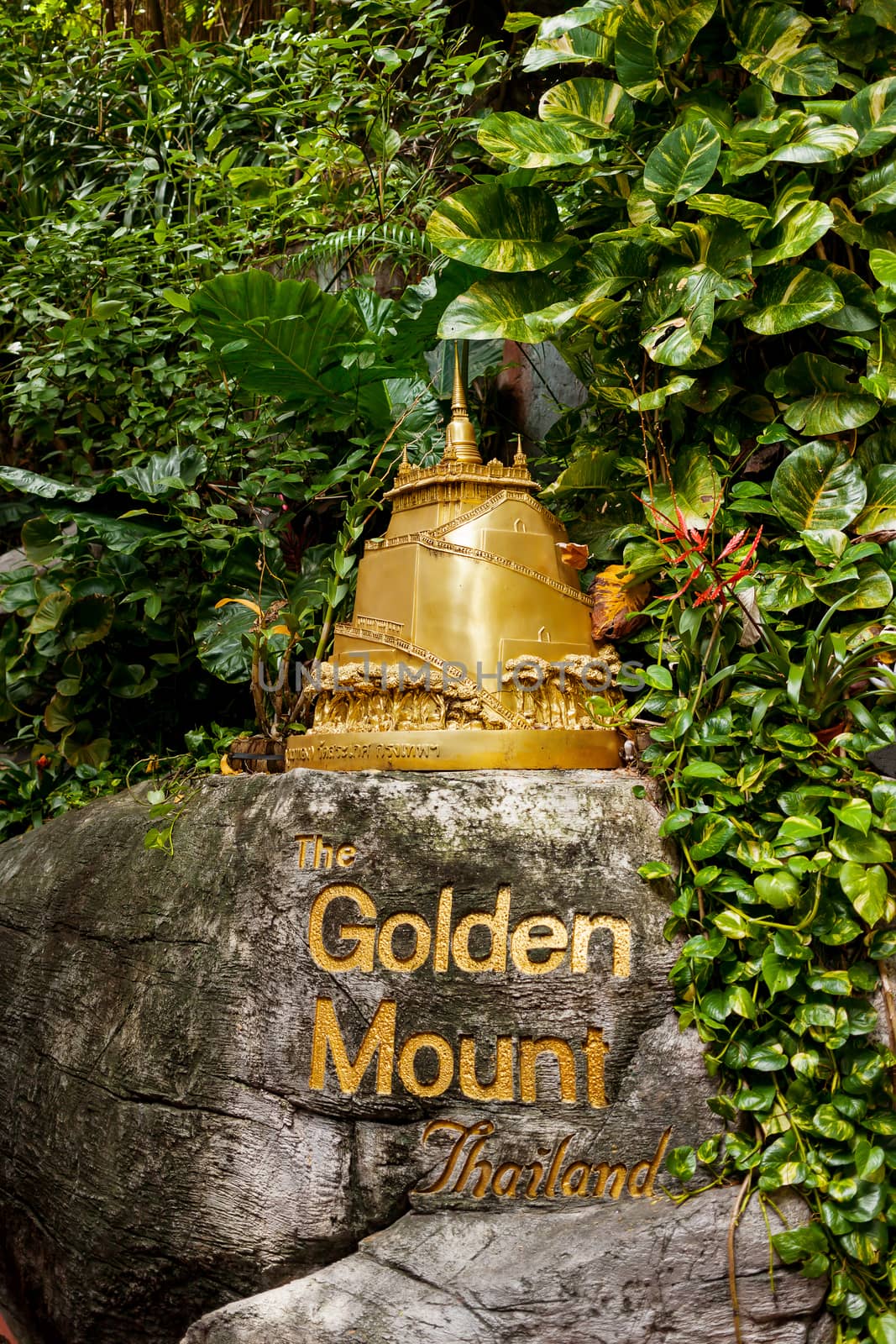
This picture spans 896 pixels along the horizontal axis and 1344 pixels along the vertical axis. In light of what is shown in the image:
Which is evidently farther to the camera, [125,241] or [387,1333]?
[125,241]

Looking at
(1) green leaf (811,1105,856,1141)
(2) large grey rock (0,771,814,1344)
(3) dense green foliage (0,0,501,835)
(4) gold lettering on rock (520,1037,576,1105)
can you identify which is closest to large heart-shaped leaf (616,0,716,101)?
(3) dense green foliage (0,0,501,835)

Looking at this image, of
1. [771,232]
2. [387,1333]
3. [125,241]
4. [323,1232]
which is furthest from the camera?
[125,241]

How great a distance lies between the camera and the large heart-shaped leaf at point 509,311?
262cm

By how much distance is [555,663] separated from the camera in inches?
98.7

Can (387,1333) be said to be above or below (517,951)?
below

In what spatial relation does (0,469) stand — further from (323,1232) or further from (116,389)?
(323,1232)

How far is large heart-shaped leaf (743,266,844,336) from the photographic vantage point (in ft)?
7.77

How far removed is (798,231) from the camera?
2371 mm

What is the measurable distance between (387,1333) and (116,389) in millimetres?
3811

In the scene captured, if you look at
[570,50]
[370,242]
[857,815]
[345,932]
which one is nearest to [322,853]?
[345,932]

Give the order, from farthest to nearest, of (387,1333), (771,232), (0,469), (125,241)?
(125,241)
(0,469)
(771,232)
(387,1333)

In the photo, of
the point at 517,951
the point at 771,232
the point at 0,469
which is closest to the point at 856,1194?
the point at 517,951

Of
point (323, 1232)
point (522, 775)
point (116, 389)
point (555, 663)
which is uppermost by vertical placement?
point (116, 389)

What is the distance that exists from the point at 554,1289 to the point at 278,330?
9.43 feet
